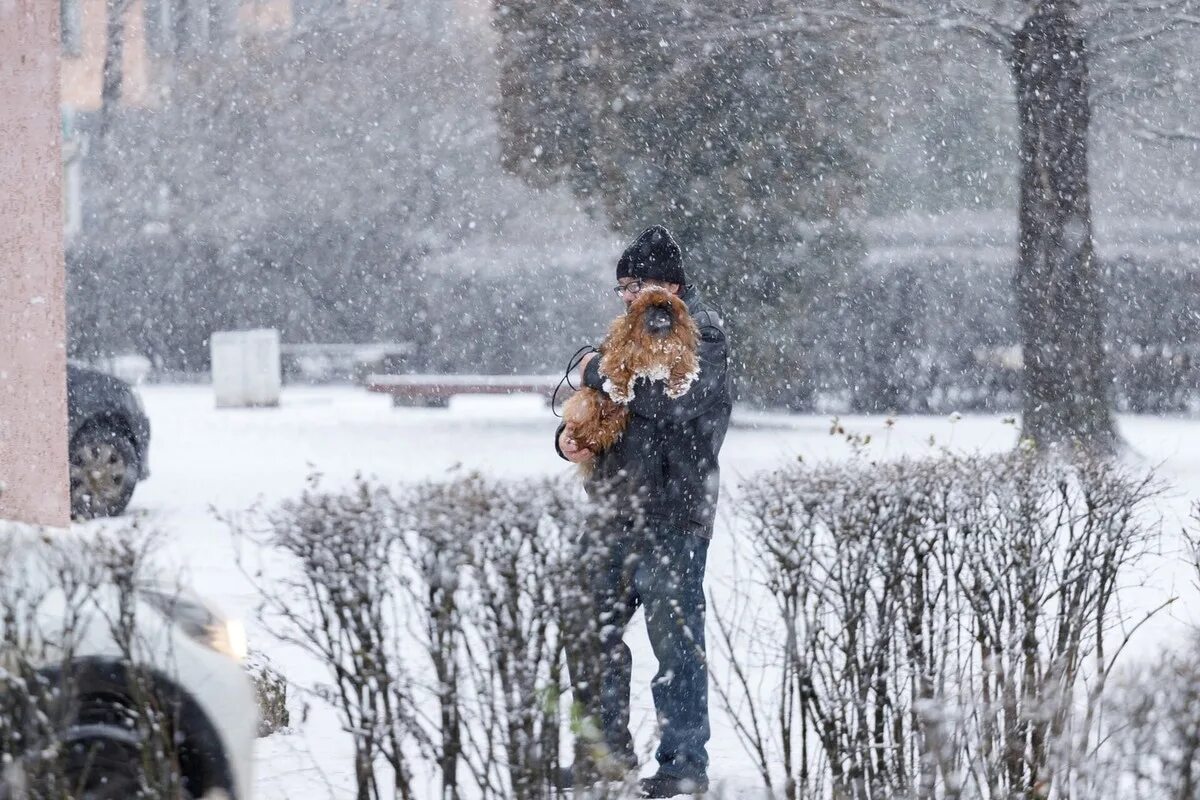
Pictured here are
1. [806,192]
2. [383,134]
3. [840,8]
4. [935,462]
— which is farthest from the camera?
[383,134]

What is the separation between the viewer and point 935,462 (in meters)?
4.04

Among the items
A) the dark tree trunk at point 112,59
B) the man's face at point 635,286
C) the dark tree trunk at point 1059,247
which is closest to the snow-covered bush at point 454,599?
the man's face at point 635,286

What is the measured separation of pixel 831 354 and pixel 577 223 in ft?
34.4

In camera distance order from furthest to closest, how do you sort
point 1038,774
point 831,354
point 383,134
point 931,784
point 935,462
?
point 383,134, point 831,354, point 935,462, point 1038,774, point 931,784

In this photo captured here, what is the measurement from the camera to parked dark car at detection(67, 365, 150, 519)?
9773 mm

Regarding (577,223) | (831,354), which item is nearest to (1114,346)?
(831,354)

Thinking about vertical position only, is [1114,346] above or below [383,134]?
below

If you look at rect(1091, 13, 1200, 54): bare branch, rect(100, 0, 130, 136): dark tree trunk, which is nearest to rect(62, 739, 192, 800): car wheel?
rect(1091, 13, 1200, 54): bare branch

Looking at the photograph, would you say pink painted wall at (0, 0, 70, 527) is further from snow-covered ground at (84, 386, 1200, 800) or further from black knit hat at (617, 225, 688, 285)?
black knit hat at (617, 225, 688, 285)

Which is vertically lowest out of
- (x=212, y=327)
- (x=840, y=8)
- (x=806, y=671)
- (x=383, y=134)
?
(x=806, y=671)

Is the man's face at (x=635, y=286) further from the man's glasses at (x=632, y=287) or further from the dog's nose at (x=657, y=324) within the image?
the dog's nose at (x=657, y=324)

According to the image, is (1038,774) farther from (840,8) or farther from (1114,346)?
(1114,346)

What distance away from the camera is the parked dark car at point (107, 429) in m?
9.77

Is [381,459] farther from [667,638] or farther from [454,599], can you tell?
[454,599]
